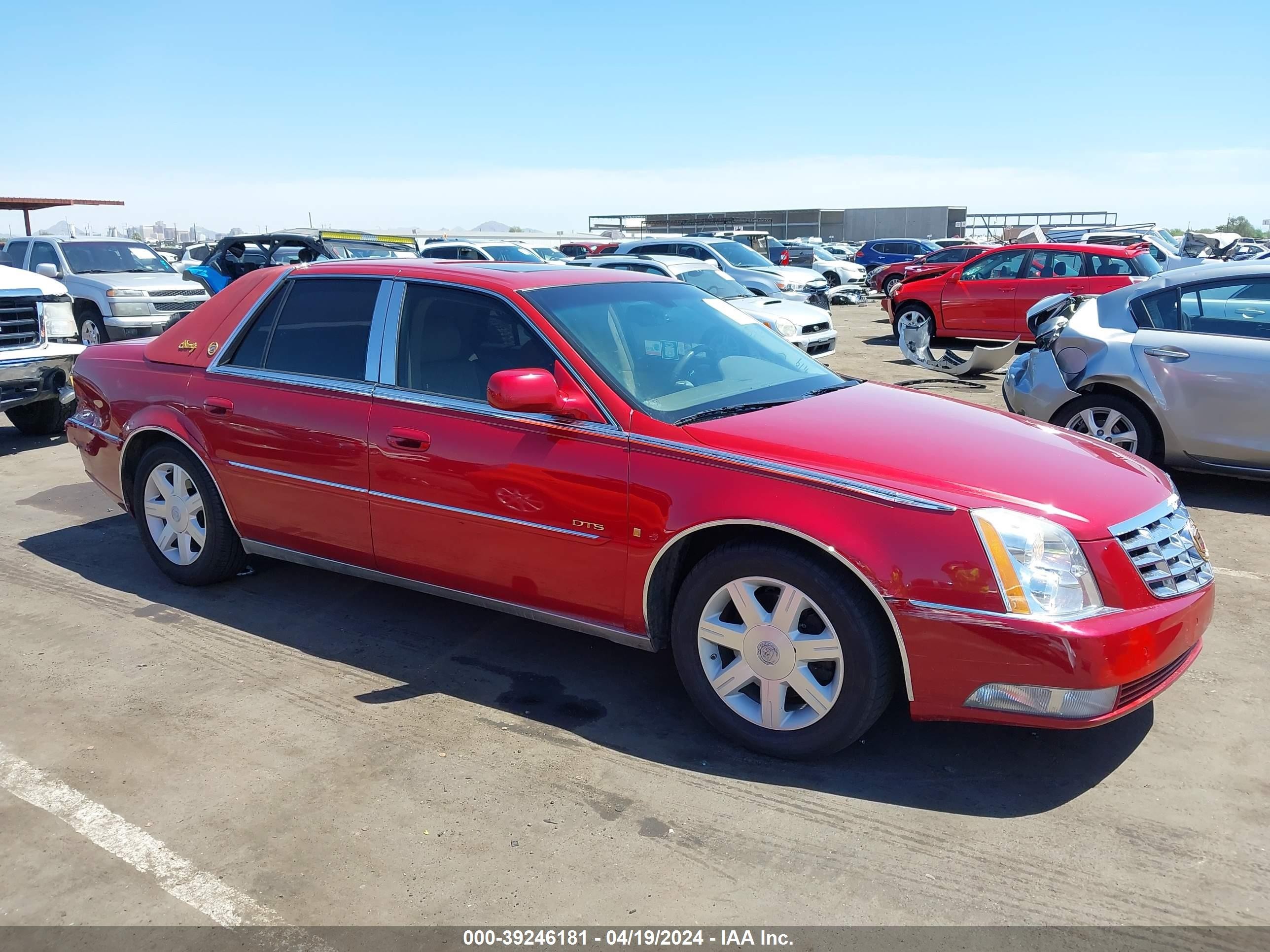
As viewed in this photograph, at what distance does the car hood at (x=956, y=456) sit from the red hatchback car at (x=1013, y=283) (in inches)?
419

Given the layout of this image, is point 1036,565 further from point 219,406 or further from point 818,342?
point 818,342

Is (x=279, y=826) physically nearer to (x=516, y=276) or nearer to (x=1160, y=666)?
(x=516, y=276)

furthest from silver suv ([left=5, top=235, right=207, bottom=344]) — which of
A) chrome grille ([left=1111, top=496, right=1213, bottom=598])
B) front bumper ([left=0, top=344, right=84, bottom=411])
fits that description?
chrome grille ([left=1111, top=496, right=1213, bottom=598])

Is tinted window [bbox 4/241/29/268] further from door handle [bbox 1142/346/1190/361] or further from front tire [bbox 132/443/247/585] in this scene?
door handle [bbox 1142/346/1190/361]

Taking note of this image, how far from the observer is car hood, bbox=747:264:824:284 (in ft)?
63.2

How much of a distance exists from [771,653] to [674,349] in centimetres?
148

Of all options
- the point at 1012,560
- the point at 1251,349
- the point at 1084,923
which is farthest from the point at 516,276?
the point at 1251,349

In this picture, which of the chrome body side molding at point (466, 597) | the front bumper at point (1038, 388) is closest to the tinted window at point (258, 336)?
the chrome body side molding at point (466, 597)

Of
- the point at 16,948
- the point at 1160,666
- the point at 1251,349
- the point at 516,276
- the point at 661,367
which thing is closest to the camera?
the point at 16,948

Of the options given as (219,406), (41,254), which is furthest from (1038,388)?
(41,254)

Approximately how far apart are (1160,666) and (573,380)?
2259mm

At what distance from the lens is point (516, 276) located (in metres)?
4.39

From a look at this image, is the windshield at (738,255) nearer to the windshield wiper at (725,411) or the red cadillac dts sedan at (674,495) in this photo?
the red cadillac dts sedan at (674,495)

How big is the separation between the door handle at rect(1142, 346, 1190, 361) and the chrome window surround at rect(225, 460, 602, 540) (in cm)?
482
